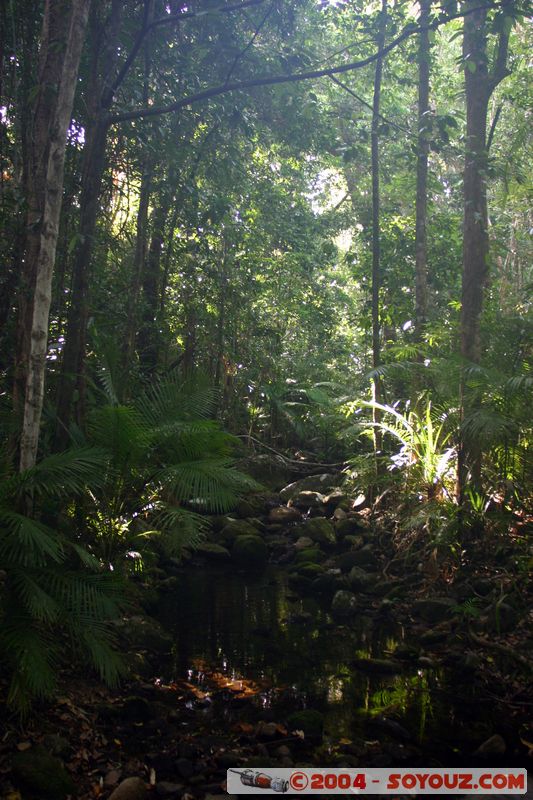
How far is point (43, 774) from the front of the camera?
3068 mm

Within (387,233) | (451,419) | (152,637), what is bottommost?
Result: (152,637)

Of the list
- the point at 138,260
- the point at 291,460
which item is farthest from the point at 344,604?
the point at 291,460

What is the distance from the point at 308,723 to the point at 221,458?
6.73 ft

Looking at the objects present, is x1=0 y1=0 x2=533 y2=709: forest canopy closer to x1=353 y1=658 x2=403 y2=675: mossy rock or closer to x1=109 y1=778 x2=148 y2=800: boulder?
x1=109 y1=778 x2=148 y2=800: boulder

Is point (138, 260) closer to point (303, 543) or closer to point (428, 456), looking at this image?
point (428, 456)

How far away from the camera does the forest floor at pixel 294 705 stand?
337 centimetres

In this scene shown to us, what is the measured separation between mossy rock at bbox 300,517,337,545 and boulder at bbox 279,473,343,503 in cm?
166

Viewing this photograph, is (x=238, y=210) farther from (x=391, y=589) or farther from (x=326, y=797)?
(x=326, y=797)

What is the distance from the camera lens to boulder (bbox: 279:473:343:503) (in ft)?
35.2

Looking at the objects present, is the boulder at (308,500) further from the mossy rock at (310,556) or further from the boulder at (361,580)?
the boulder at (361,580)

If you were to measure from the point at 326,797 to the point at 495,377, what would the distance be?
13.2ft

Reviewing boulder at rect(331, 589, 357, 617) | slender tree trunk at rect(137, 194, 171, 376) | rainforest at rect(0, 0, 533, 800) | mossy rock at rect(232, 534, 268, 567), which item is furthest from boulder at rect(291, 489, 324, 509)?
boulder at rect(331, 589, 357, 617)

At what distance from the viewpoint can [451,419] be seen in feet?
23.0

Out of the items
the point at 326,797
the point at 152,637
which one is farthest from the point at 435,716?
the point at 152,637
